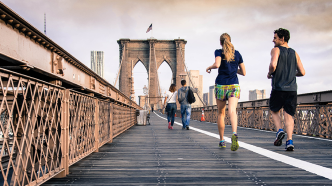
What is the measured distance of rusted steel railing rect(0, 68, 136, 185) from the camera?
5.48ft

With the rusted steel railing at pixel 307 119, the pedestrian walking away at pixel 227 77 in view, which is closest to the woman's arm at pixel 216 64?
the pedestrian walking away at pixel 227 77

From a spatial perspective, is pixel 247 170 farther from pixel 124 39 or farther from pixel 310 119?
pixel 124 39

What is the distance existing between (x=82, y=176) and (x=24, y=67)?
39.5 inches

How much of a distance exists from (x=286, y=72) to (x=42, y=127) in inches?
125

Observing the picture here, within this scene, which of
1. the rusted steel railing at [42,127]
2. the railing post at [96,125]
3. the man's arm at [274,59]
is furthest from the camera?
the man's arm at [274,59]

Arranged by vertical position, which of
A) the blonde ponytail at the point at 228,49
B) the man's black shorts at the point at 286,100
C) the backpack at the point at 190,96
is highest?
the blonde ponytail at the point at 228,49

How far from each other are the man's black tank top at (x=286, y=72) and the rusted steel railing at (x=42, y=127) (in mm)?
2464

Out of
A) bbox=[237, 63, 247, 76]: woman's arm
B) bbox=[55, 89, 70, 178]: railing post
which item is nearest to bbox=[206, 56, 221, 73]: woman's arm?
bbox=[237, 63, 247, 76]: woman's arm

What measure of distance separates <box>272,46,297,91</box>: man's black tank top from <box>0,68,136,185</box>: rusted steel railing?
2464 mm

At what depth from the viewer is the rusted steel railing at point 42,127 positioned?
1.67 m

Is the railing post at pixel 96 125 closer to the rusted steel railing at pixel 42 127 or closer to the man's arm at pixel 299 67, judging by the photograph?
the rusted steel railing at pixel 42 127

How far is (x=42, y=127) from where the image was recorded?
2420mm

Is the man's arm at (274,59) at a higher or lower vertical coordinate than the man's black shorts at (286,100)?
higher

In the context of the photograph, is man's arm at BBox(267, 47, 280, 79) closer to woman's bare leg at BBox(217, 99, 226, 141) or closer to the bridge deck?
woman's bare leg at BBox(217, 99, 226, 141)
